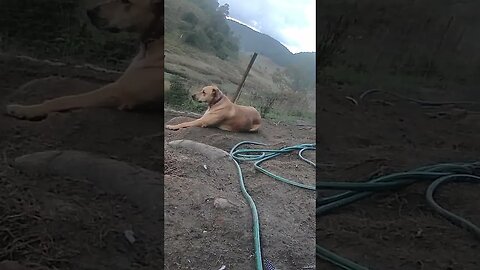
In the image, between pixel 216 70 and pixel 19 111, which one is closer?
pixel 19 111

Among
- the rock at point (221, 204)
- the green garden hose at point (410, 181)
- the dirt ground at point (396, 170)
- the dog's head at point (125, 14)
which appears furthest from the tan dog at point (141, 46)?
the green garden hose at point (410, 181)

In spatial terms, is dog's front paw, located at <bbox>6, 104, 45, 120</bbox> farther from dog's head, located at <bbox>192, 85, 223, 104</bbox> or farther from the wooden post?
Answer: the wooden post

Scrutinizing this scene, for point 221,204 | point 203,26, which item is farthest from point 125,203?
point 203,26

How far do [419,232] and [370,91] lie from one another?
1.54 feet

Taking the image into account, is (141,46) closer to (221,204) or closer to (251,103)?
(251,103)

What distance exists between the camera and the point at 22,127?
64.8 inches

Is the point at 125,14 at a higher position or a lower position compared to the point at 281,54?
higher

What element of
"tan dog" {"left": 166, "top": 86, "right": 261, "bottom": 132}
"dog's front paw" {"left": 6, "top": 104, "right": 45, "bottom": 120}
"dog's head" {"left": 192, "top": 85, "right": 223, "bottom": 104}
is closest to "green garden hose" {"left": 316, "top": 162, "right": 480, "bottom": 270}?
"tan dog" {"left": 166, "top": 86, "right": 261, "bottom": 132}

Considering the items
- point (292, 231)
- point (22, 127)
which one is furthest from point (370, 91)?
point (22, 127)

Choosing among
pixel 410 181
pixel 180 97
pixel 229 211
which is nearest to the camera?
pixel 410 181

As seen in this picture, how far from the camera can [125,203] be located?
165 cm

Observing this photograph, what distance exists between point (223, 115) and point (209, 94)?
10cm

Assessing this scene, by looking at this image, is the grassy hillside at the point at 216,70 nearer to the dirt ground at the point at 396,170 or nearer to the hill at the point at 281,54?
the hill at the point at 281,54

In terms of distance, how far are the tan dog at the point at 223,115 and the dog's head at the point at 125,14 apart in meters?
0.32
